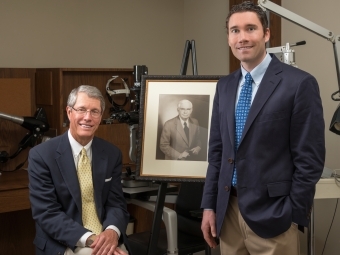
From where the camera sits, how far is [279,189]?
5.49 feet

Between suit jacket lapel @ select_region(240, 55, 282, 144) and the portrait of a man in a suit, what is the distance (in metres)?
0.84

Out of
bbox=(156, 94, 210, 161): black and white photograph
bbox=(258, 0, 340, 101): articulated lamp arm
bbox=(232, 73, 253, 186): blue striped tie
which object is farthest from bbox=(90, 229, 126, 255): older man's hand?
bbox=(258, 0, 340, 101): articulated lamp arm

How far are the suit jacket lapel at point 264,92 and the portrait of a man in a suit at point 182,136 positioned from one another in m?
0.84

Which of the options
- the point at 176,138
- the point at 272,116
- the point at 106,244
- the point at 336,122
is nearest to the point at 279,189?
the point at 272,116

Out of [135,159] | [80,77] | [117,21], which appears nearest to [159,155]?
[135,159]

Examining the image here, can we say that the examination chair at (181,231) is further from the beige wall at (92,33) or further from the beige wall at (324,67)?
the beige wall at (92,33)

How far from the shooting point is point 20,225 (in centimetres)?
338

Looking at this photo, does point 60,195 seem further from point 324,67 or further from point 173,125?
point 324,67

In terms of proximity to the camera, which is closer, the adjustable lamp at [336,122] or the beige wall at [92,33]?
the adjustable lamp at [336,122]

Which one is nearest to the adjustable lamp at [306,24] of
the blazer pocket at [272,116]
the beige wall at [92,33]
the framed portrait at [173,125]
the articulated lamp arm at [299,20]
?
the articulated lamp arm at [299,20]

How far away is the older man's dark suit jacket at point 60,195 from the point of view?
2.18 metres

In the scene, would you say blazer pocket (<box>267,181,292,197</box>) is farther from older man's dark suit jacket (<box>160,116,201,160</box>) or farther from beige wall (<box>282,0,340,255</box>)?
beige wall (<box>282,0,340,255</box>)

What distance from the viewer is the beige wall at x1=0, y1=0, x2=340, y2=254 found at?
327 centimetres

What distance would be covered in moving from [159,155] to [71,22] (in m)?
1.58
